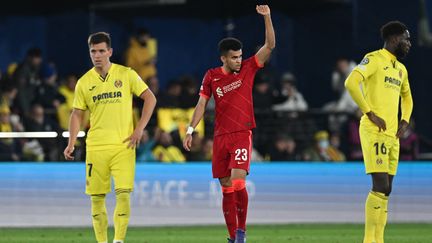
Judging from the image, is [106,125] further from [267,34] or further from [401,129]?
[401,129]

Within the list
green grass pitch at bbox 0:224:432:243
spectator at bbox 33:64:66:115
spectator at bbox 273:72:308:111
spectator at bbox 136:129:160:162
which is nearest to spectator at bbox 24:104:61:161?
spectator at bbox 33:64:66:115

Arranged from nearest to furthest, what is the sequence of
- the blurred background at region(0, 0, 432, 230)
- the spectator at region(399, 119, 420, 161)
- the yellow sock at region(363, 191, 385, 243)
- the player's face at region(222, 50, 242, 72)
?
the yellow sock at region(363, 191, 385, 243) → the player's face at region(222, 50, 242, 72) → the blurred background at region(0, 0, 432, 230) → the spectator at region(399, 119, 420, 161)

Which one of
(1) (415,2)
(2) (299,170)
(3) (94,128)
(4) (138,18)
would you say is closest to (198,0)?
(4) (138,18)

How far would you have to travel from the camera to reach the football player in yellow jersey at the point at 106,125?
12695 mm

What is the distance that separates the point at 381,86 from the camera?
42.8ft

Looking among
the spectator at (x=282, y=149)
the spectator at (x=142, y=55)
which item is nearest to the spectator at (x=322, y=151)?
the spectator at (x=282, y=149)

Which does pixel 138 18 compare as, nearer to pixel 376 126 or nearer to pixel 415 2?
pixel 415 2

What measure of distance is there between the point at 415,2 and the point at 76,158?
908 centimetres

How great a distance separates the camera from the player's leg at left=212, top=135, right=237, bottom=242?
43.7 ft

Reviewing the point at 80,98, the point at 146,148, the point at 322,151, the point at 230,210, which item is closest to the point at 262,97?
the point at 322,151

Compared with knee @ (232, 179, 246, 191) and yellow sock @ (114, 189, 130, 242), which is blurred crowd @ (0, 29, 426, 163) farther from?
yellow sock @ (114, 189, 130, 242)

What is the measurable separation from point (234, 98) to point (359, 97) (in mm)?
1466

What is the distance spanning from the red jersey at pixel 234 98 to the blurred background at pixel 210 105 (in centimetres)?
591

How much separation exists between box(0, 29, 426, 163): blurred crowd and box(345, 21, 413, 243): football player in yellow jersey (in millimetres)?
7222
